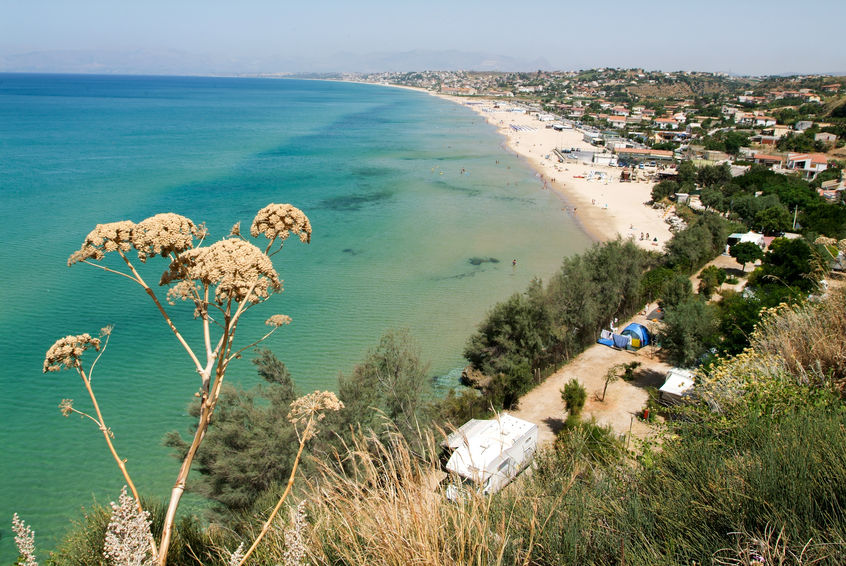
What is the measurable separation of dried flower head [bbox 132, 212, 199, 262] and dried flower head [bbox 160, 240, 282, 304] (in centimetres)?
8

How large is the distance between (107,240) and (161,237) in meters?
0.31

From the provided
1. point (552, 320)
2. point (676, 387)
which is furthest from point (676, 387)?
point (552, 320)

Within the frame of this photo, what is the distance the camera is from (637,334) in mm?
17531

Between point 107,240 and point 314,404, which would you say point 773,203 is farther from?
point 107,240

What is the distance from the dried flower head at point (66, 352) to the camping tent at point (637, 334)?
57.1ft

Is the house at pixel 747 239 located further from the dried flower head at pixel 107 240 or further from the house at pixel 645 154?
the house at pixel 645 154

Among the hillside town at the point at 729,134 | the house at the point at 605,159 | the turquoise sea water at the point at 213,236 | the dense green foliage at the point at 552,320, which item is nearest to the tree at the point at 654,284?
the dense green foliage at the point at 552,320

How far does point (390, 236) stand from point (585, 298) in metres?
18.9

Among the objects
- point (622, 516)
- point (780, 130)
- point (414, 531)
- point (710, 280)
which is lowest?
point (710, 280)

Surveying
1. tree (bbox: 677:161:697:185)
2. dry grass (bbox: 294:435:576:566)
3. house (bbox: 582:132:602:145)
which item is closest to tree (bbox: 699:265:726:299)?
dry grass (bbox: 294:435:576:566)

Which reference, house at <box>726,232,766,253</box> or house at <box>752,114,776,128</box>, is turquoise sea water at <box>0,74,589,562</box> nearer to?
house at <box>726,232,766,253</box>

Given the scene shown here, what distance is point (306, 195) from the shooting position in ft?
146

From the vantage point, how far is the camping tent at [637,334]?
1736 centimetres

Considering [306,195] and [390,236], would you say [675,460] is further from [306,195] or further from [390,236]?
[306,195]
